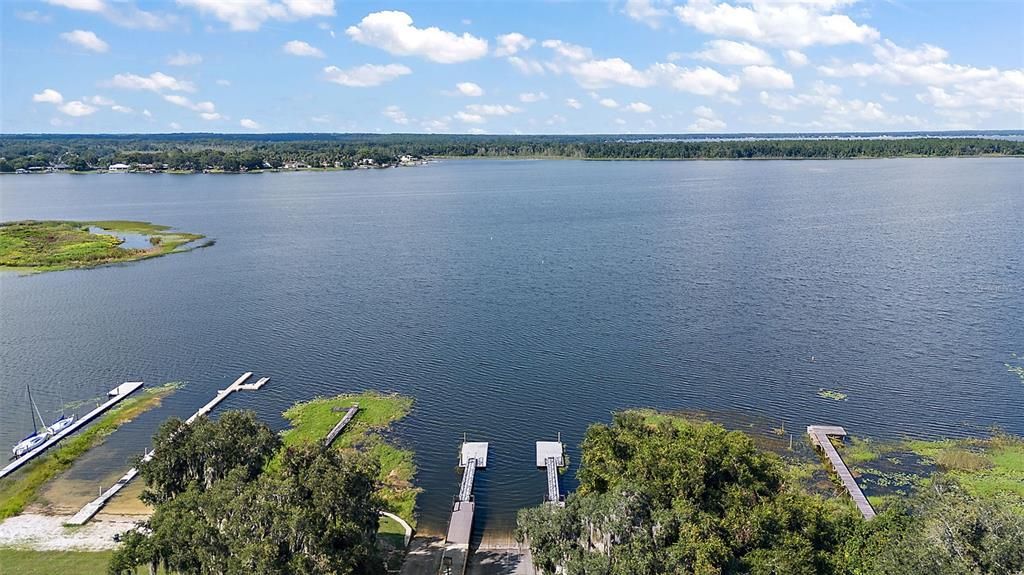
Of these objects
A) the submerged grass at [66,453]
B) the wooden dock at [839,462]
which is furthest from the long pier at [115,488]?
the wooden dock at [839,462]

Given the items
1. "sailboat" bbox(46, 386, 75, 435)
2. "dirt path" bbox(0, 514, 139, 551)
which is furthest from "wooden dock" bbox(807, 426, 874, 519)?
"sailboat" bbox(46, 386, 75, 435)

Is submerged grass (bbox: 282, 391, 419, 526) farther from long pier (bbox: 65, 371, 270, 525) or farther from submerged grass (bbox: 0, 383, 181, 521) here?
submerged grass (bbox: 0, 383, 181, 521)

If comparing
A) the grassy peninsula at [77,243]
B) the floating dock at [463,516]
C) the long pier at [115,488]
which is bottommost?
the floating dock at [463,516]

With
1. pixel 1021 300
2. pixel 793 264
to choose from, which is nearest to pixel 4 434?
A: pixel 793 264

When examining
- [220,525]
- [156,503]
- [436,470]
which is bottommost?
[436,470]

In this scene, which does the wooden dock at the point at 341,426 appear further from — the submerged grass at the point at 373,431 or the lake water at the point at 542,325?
the lake water at the point at 542,325

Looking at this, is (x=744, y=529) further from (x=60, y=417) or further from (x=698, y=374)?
(x=60, y=417)
